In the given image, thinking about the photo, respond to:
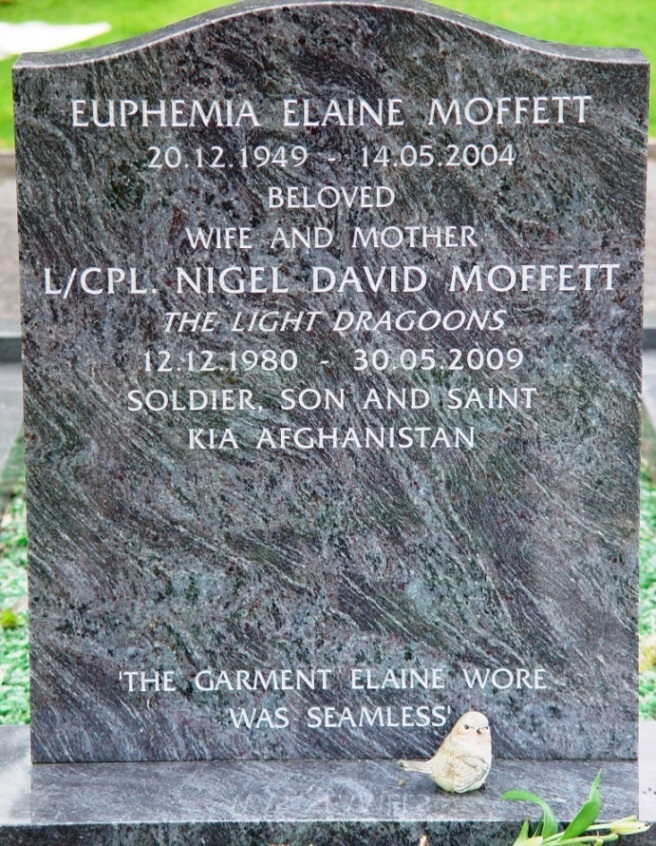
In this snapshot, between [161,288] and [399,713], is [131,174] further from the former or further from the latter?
[399,713]

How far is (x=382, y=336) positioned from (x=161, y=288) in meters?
0.50

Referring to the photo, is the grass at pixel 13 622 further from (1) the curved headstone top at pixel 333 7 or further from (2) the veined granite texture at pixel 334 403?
(1) the curved headstone top at pixel 333 7

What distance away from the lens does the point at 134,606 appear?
10.1 feet

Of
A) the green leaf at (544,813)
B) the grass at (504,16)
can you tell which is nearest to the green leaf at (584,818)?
the green leaf at (544,813)

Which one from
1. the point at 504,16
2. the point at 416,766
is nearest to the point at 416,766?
the point at 416,766

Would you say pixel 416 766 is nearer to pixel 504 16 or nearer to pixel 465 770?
pixel 465 770

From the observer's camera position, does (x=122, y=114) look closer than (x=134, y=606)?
Yes

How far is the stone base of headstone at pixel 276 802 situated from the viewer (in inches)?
111

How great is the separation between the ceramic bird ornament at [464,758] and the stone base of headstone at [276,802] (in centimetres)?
3

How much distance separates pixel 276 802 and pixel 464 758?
0.42 m

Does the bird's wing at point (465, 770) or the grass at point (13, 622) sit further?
the grass at point (13, 622)

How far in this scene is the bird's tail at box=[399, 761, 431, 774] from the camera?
2996 mm

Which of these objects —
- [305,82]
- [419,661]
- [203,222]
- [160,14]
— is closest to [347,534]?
[419,661]

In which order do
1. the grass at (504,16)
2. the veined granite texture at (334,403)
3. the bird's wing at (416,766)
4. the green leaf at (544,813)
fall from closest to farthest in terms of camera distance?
1. the green leaf at (544,813)
2. the veined granite texture at (334,403)
3. the bird's wing at (416,766)
4. the grass at (504,16)
